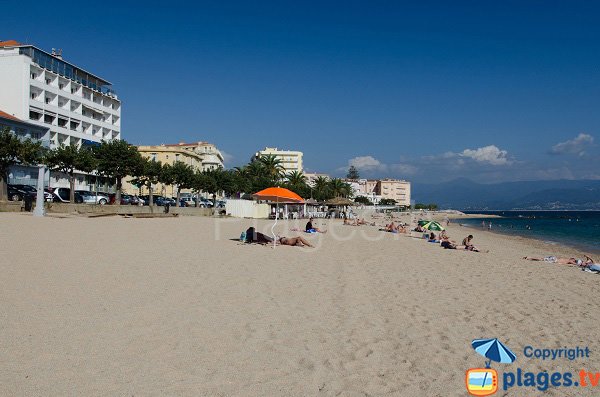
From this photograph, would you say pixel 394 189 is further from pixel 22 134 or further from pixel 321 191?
pixel 22 134

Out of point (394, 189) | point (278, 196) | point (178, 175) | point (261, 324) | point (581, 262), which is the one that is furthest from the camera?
point (394, 189)

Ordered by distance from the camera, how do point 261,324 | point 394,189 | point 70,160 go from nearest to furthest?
point 261,324, point 70,160, point 394,189

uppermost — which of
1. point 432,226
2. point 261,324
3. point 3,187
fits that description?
point 3,187

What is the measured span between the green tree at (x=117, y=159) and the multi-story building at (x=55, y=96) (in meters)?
9.47

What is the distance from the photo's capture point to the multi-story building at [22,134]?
42.1 m

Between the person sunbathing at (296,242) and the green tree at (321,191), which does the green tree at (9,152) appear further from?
the green tree at (321,191)

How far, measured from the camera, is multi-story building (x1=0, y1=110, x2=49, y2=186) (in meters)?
42.1

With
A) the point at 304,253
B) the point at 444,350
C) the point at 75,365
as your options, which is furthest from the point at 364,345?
the point at 304,253

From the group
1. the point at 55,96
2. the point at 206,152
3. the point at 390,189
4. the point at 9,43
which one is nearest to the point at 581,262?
the point at 55,96

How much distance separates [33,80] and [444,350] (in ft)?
179

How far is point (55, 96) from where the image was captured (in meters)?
52.1

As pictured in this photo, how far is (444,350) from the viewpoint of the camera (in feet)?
18.2

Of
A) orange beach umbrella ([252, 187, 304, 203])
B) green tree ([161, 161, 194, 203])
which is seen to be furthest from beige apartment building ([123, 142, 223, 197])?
orange beach umbrella ([252, 187, 304, 203])

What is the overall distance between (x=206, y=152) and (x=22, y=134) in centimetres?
5563
